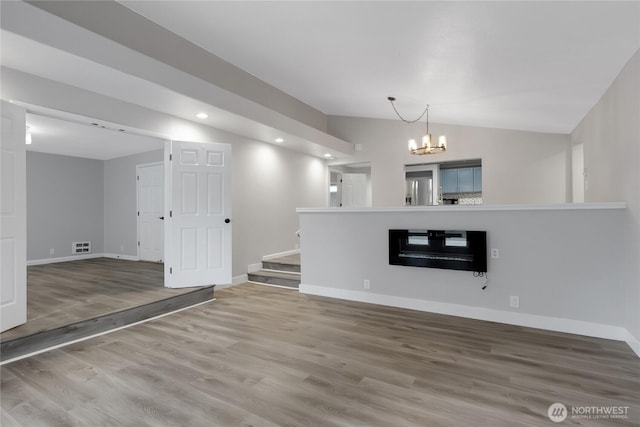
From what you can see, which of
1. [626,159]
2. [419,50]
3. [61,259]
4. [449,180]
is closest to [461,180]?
[449,180]

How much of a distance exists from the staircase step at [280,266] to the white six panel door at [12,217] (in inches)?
132

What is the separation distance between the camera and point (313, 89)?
548 cm

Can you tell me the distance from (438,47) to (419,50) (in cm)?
21

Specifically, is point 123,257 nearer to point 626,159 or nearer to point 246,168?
point 246,168

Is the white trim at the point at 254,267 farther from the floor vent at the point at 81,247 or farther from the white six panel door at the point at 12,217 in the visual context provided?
the floor vent at the point at 81,247

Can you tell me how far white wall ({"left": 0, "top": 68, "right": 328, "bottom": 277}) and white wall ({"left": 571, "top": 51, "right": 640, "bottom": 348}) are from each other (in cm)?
481

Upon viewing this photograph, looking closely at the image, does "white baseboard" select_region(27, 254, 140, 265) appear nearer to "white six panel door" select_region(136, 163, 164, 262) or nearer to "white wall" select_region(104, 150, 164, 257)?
"white wall" select_region(104, 150, 164, 257)

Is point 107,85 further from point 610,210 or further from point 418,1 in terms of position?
point 610,210

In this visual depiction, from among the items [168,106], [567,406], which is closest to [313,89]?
[168,106]

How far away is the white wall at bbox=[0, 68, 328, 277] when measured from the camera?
3268 millimetres

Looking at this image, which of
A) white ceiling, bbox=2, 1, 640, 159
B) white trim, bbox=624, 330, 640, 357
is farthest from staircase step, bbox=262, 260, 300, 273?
white trim, bbox=624, 330, 640, 357

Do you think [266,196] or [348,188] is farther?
[348,188]

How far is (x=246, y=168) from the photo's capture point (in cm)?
560

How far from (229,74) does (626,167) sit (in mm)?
4603
